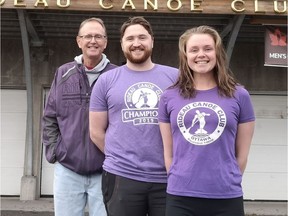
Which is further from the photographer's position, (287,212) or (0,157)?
(0,157)

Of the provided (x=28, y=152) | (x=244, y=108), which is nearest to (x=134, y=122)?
(x=244, y=108)

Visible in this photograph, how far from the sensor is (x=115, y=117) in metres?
2.95

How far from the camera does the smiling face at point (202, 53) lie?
266 centimetres

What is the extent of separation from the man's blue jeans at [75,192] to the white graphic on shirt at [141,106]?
67 centimetres

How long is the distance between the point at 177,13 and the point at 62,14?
2.14 meters

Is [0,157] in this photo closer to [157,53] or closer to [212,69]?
[157,53]

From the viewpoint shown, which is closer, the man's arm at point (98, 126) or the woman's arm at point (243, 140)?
the woman's arm at point (243, 140)

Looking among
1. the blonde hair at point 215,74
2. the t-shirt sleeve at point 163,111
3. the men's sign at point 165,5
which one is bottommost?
the t-shirt sleeve at point 163,111

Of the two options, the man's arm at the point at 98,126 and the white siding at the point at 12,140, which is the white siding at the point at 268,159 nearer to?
the white siding at the point at 12,140

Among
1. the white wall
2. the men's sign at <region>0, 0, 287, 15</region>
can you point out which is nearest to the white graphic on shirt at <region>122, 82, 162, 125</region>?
the men's sign at <region>0, 0, 287, 15</region>

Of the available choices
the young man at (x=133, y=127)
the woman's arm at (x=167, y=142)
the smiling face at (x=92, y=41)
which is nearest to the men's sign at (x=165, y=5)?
the smiling face at (x=92, y=41)

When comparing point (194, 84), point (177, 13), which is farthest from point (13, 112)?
point (194, 84)

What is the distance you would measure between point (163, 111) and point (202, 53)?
42 centimetres

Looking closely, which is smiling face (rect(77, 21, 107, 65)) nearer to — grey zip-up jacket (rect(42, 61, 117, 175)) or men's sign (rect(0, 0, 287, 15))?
grey zip-up jacket (rect(42, 61, 117, 175))
